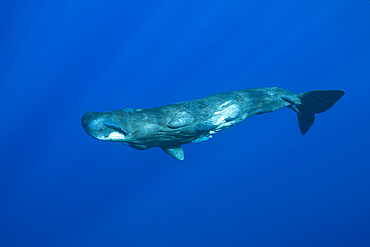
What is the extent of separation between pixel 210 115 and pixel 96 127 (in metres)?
1.74

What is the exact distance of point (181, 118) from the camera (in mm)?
3463

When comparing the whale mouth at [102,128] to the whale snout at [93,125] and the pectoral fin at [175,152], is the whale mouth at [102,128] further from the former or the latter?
the pectoral fin at [175,152]

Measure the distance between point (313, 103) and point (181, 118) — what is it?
9.88ft

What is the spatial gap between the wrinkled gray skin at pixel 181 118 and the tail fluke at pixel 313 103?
0.7 inches

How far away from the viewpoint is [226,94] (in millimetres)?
4082

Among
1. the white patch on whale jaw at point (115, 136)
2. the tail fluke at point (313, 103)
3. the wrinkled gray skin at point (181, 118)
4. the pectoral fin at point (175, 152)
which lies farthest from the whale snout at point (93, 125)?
the tail fluke at point (313, 103)

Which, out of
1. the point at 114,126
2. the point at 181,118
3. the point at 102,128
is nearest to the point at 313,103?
the point at 181,118

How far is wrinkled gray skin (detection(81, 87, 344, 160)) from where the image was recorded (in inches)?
122

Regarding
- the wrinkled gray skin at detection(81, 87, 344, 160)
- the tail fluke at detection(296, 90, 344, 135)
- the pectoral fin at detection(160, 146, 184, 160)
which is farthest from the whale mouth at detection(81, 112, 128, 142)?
the tail fluke at detection(296, 90, 344, 135)

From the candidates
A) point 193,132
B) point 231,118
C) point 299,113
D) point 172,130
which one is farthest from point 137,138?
point 299,113

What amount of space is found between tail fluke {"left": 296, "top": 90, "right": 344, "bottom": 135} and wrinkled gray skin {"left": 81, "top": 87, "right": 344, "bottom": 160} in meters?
0.02

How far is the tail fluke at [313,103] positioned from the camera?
4477mm

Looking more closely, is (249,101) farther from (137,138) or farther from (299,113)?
(137,138)

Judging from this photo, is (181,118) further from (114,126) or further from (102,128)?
(102,128)
